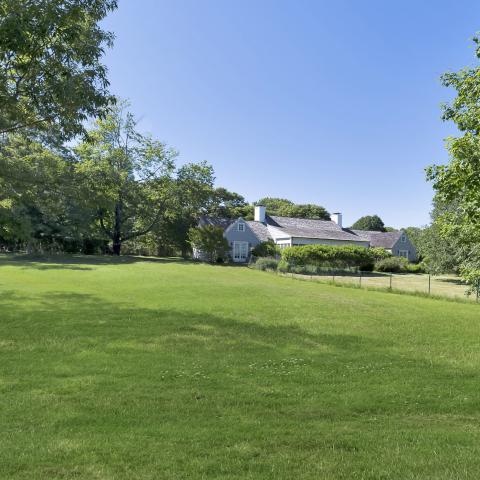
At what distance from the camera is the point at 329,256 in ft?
142

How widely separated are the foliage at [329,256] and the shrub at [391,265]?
259 cm

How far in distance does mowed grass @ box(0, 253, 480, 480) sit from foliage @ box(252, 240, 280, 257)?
38.0 meters

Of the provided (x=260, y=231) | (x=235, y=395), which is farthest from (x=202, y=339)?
(x=260, y=231)

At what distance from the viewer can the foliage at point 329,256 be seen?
42250 millimetres

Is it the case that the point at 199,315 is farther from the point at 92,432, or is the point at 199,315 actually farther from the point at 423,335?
Result: the point at 92,432

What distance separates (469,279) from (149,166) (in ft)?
153

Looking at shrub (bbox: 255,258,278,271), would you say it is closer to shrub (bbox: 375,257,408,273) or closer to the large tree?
shrub (bbox: 375,257,408,273)

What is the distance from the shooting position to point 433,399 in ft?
21.6

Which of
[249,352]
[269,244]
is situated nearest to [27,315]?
[249,352]

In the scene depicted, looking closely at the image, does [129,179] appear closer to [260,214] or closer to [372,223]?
[260,214]

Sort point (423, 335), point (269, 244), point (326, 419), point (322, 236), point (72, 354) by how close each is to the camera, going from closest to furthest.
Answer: point (326, 419), point (72, 354), point (423, 335), point (269, 244), point (322, 236)

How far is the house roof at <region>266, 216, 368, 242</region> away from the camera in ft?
→ 187

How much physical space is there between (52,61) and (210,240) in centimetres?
3737

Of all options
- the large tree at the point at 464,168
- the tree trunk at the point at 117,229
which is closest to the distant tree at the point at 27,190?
the large tree at the point at 464,168
